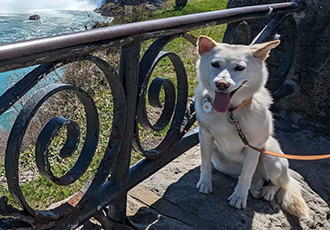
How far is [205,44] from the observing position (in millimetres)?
2062

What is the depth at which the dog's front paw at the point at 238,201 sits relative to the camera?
88.7 inches

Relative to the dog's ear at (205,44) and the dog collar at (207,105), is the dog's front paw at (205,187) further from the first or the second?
the dog's ear at (205,44)

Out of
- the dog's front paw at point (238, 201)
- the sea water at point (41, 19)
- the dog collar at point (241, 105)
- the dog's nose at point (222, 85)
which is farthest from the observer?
the sea water at point (41, 19)

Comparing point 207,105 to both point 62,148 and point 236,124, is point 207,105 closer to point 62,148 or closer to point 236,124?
point 236,124

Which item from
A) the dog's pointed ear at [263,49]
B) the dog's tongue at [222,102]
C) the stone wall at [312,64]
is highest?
the dog's pointed ear at [263,49]

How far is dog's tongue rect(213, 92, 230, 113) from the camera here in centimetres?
197

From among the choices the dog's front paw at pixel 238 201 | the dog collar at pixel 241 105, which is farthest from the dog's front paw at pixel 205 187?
the dog collar at pixel 241 105

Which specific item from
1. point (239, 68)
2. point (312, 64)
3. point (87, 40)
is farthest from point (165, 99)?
point (312, 64)

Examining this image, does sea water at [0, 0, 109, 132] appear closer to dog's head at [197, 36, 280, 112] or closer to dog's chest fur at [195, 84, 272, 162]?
dog's chest fur at [195, 84, 272, 162]

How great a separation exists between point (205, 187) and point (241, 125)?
490mm

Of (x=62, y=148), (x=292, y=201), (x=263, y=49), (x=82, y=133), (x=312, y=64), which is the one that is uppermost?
(x=263, y=49)

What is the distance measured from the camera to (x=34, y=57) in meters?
1.13

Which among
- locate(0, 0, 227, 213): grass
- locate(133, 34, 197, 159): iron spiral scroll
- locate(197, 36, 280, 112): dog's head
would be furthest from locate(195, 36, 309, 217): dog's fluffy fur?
locate(0, 0, 227, 213): grass

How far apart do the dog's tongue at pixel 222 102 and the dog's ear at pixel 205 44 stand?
0.27 meters
